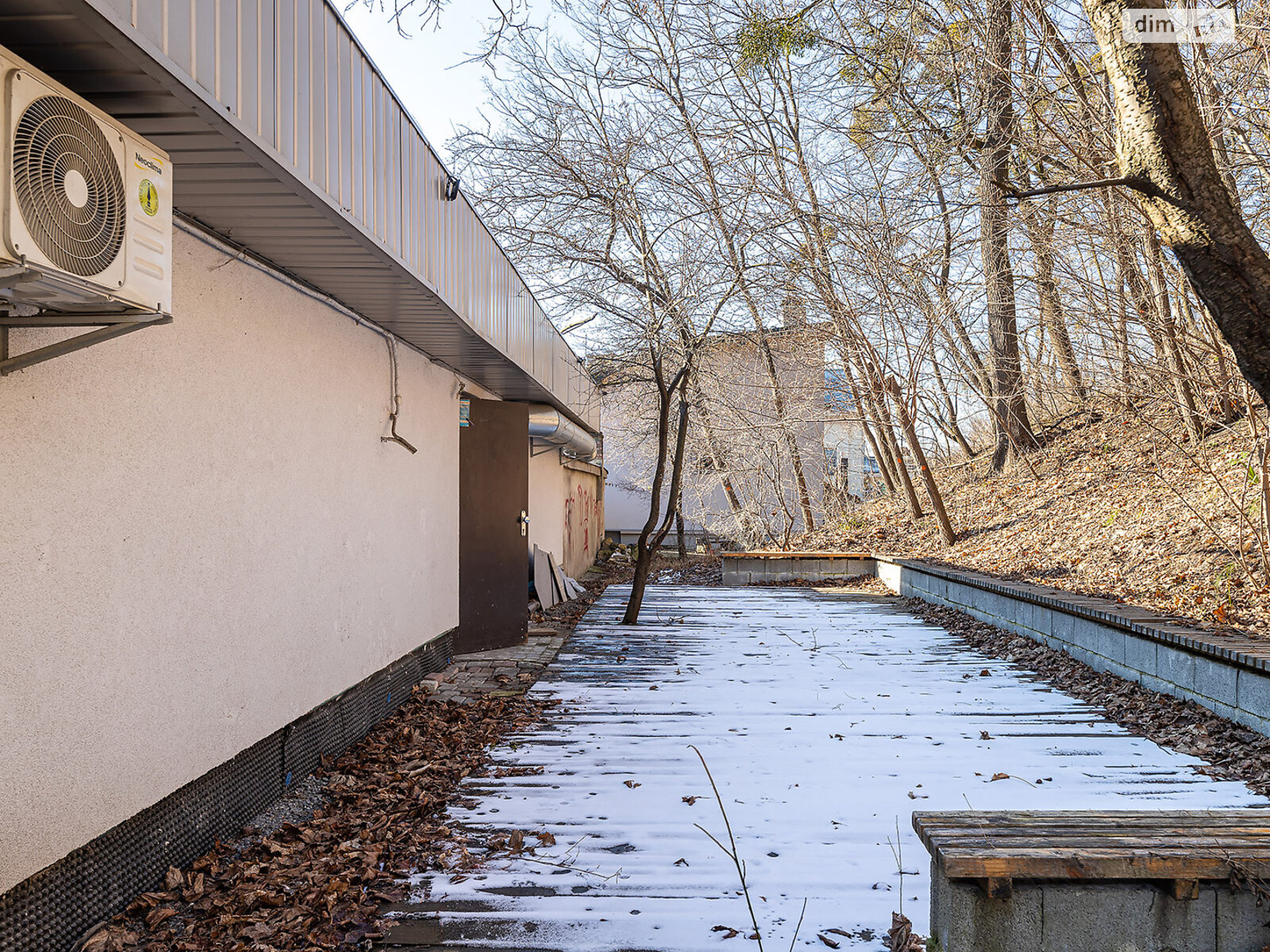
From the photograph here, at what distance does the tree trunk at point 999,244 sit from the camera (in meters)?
8.29

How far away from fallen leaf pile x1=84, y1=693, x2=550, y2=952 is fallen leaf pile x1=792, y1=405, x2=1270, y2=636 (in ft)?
16.7

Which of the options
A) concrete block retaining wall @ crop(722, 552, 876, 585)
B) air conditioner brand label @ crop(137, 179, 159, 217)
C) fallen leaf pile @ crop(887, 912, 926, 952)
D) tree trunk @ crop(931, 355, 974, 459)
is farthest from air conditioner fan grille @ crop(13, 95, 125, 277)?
concrete block retaining wall @ crop(722, 552, 876, 585)

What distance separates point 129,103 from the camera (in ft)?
8.73

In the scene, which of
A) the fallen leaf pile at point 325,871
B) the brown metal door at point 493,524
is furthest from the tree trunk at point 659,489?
the fallen leaf pile at point 325,871

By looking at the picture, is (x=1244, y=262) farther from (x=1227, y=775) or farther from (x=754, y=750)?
(x=754, y=750)

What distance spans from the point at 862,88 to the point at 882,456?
28.1 ft

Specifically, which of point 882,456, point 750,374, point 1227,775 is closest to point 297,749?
point 1227,775

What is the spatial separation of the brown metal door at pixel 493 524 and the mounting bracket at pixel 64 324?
→ 21.3ft

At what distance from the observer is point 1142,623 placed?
6016mm

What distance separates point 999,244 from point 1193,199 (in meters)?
7.12

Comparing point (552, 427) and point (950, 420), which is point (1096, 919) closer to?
point (552, 427)

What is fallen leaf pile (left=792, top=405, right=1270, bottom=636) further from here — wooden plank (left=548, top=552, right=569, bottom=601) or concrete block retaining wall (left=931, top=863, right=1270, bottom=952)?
wooden plank (left=548, top=552, right=569, bottom=601)

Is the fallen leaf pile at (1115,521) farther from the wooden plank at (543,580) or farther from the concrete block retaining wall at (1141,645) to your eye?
the wooden plank at (543,580)

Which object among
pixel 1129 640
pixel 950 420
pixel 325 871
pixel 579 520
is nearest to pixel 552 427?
pixel 579 520
